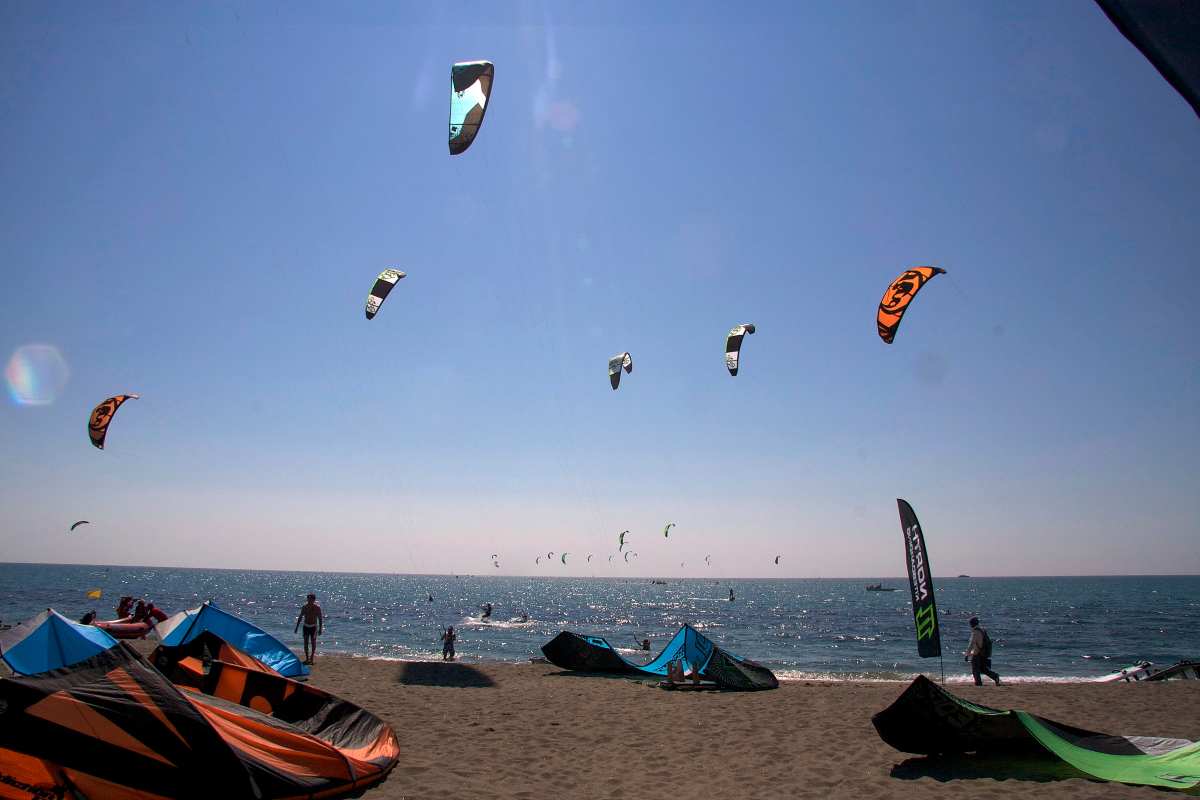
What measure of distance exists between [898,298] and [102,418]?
1778cm

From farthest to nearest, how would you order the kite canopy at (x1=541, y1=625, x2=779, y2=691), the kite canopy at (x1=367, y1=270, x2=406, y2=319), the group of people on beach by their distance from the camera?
the kite canopy at (x1=367, y1=270, x2=406, y2=319), the group of people on beach, the kite canopy at (x1=541, y1=625, x2=779, y2=691)

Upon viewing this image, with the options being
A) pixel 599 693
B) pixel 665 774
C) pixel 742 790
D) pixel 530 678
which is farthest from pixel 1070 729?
pixel 530 678

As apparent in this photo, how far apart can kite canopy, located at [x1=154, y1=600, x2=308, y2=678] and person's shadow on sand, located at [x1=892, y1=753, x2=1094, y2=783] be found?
9695 mm

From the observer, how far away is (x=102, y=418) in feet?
55.4

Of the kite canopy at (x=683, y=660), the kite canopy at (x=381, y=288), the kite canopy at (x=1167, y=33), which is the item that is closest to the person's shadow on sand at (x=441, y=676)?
Answer: the kite canopy at (x=683, y=660)

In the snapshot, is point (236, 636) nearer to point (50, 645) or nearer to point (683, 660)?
point (50, 645)

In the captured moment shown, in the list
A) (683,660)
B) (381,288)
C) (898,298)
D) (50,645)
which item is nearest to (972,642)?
(683,660)

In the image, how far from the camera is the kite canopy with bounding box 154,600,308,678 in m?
11.7

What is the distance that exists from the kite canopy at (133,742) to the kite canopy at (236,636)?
733cm

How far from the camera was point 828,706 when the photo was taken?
11305mm

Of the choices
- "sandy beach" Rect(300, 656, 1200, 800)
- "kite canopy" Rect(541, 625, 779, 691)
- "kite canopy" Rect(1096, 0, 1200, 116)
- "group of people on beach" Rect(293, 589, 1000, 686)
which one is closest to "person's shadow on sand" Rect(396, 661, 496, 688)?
"sandy beach" Rect(300, 656, 1200, 800)

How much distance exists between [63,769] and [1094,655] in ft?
135

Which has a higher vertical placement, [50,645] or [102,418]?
[102,418]

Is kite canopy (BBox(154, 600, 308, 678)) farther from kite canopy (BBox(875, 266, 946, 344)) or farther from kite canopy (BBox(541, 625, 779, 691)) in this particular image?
kite canopy (BBox(875, 266, 946, 344))
